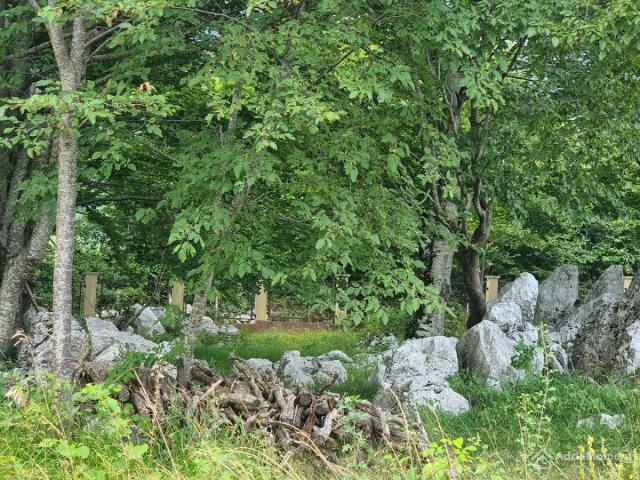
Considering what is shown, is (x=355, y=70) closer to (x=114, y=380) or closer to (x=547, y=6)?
(x=547, y=6)

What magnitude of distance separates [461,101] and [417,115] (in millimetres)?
4684

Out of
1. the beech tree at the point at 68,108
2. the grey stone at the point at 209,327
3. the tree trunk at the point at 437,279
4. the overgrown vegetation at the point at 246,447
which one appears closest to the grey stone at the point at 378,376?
the tree trunk at the point at 437,279

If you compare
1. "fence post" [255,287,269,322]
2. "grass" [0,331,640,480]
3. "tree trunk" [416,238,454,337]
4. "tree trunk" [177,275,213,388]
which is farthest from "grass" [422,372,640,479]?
"fence post" [255,287,269,322]

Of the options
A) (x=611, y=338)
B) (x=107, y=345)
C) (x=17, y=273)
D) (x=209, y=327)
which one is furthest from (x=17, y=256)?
(x=209, y=327)

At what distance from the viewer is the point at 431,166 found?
880 cm

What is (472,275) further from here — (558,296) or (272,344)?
(272,344)

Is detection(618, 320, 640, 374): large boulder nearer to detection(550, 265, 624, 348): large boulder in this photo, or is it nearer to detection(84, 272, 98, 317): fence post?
detection(550, 265, 624, 348): large boulder

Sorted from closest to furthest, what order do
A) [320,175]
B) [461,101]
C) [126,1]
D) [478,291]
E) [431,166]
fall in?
1. [126,1]
2. [320,175]
3. [431,166]
4. [461,101]
5. [478,291]

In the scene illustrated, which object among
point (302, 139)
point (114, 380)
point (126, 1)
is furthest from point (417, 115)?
point (114, 380)

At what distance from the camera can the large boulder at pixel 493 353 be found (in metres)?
10.6

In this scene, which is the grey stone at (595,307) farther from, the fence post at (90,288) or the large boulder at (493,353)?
the fence post at (90,288)

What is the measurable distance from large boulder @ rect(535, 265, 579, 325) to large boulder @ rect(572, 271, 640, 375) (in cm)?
306

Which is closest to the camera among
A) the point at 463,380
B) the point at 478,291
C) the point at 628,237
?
the point at 463,380

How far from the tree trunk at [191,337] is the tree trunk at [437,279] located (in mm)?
5788
